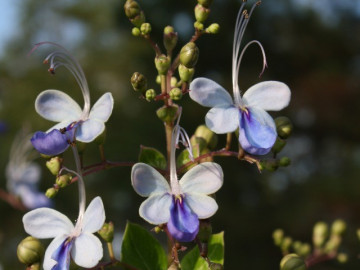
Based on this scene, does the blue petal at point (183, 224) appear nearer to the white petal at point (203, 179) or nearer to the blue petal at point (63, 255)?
the white petal at point (203, 179)

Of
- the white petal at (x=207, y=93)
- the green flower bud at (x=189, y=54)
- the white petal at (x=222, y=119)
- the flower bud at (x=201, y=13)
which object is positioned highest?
the flower bud at (x=201, y=13)

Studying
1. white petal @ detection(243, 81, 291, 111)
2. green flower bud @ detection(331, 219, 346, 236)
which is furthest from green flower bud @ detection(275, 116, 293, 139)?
green flower bud @ detection(331, 219, 346, 236)

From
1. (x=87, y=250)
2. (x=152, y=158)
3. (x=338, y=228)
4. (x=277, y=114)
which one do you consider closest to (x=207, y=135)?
(x=152, y=158)

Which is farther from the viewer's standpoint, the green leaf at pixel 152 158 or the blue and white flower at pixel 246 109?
the green leaf at pixel 152 158

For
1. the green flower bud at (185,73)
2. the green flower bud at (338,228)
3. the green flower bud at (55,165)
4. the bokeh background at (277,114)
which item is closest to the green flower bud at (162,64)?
the green flower bud at (185,73)

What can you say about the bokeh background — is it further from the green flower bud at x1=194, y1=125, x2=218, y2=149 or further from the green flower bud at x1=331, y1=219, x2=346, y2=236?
the green flower bud at x1=194, y1=125, x2=218, y2=149

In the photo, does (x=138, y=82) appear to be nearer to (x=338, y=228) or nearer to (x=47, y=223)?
(x=47, y=223)

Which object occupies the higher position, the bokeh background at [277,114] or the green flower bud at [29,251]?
the green flower bud at [29,251]
